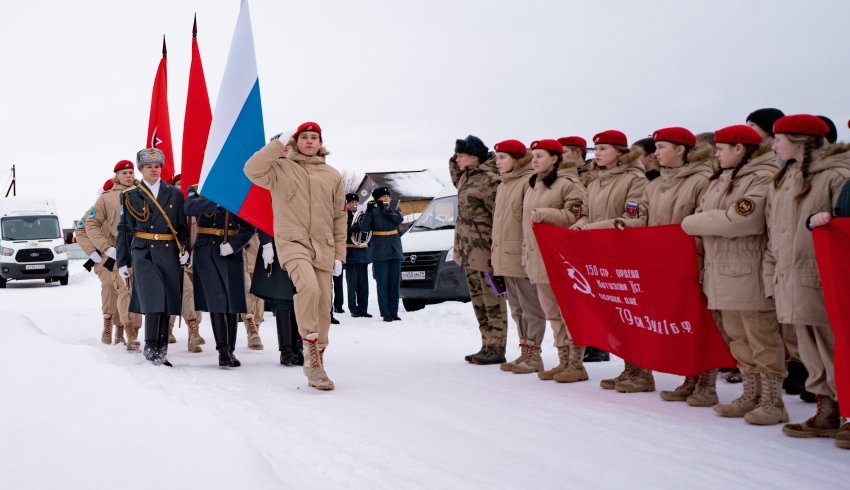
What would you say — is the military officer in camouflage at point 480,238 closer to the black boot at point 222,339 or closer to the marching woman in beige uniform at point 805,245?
the black boot at point 222,339

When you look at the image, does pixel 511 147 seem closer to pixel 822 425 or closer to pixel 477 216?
pixel 477 216

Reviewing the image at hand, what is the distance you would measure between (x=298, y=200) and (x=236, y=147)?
4.56ft

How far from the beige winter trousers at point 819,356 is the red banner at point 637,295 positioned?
800 mm

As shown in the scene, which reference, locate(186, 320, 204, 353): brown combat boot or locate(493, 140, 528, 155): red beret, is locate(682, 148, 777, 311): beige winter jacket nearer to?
locate(493, 140, 528, 155): red beret

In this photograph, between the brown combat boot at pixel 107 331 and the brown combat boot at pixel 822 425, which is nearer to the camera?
the brown combat boot at pixel 822 425

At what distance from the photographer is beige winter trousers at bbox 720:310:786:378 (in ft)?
18.6

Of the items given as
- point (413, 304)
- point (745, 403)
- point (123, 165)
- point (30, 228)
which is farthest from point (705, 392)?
point (30, 228)

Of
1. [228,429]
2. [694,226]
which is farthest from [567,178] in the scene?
[228,429]

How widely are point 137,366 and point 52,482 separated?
16.9 feet

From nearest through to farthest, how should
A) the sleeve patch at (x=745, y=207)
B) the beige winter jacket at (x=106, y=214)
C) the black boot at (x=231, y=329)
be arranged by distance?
the sleeve patch at (x=745, y=207)
the black boot at (x=231, y=329)
the beige winter jacket at (x=106, y=214)

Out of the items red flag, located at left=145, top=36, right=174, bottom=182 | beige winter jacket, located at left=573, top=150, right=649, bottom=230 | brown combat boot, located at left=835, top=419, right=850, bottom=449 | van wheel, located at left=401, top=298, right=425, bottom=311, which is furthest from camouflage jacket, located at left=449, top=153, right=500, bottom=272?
van wheel, located at left=401, top=298, right=425, bottom=311

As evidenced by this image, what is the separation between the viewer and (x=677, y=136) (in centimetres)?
646

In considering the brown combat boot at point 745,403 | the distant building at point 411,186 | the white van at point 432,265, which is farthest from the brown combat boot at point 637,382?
the distant building at point 411,186

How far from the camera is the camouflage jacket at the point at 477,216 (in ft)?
29.0
